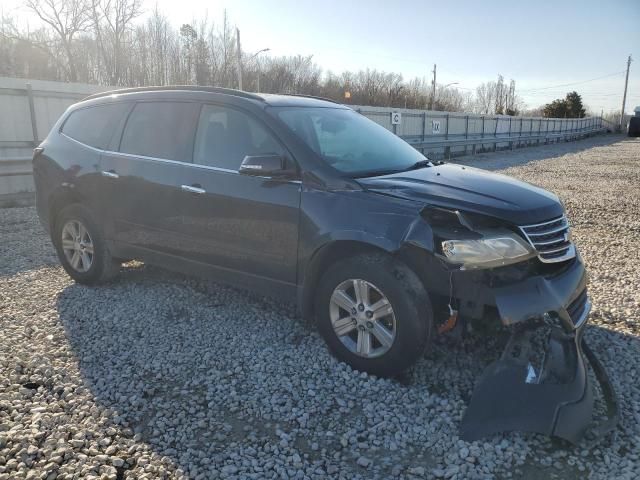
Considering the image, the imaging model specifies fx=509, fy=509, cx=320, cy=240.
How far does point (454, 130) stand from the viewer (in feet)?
73.9

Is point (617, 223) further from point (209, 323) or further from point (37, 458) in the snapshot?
point (37, 458)

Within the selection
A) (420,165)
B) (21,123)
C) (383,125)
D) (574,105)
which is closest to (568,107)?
(574,105)

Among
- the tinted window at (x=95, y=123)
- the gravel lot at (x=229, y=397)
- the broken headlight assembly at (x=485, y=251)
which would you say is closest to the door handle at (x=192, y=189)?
the gravel lot at (x=229, y=397)

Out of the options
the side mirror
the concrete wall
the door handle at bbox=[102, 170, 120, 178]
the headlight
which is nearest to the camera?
the headlight

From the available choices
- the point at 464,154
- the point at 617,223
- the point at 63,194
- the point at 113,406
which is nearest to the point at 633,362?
the point at 113,406

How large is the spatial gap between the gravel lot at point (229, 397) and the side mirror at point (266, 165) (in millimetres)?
1322

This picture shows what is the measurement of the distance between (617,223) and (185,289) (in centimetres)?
734

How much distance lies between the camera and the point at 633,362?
366 cm

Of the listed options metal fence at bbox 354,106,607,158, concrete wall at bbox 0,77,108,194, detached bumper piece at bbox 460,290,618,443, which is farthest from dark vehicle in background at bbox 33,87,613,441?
metal fence at bbox 354,106,607,158

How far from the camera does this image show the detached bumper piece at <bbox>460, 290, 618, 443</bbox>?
2723 mm

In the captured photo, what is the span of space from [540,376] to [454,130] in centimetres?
2093

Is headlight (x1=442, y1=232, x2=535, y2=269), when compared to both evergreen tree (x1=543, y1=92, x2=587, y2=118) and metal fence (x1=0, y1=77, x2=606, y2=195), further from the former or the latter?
evergreen tree (x1=543, y1=92, x2=587, y2=118)

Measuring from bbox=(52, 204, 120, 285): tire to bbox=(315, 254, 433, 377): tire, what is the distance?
254cm

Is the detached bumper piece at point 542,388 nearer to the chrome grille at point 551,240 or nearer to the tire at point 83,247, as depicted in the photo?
the chrome grille at point 551,240
